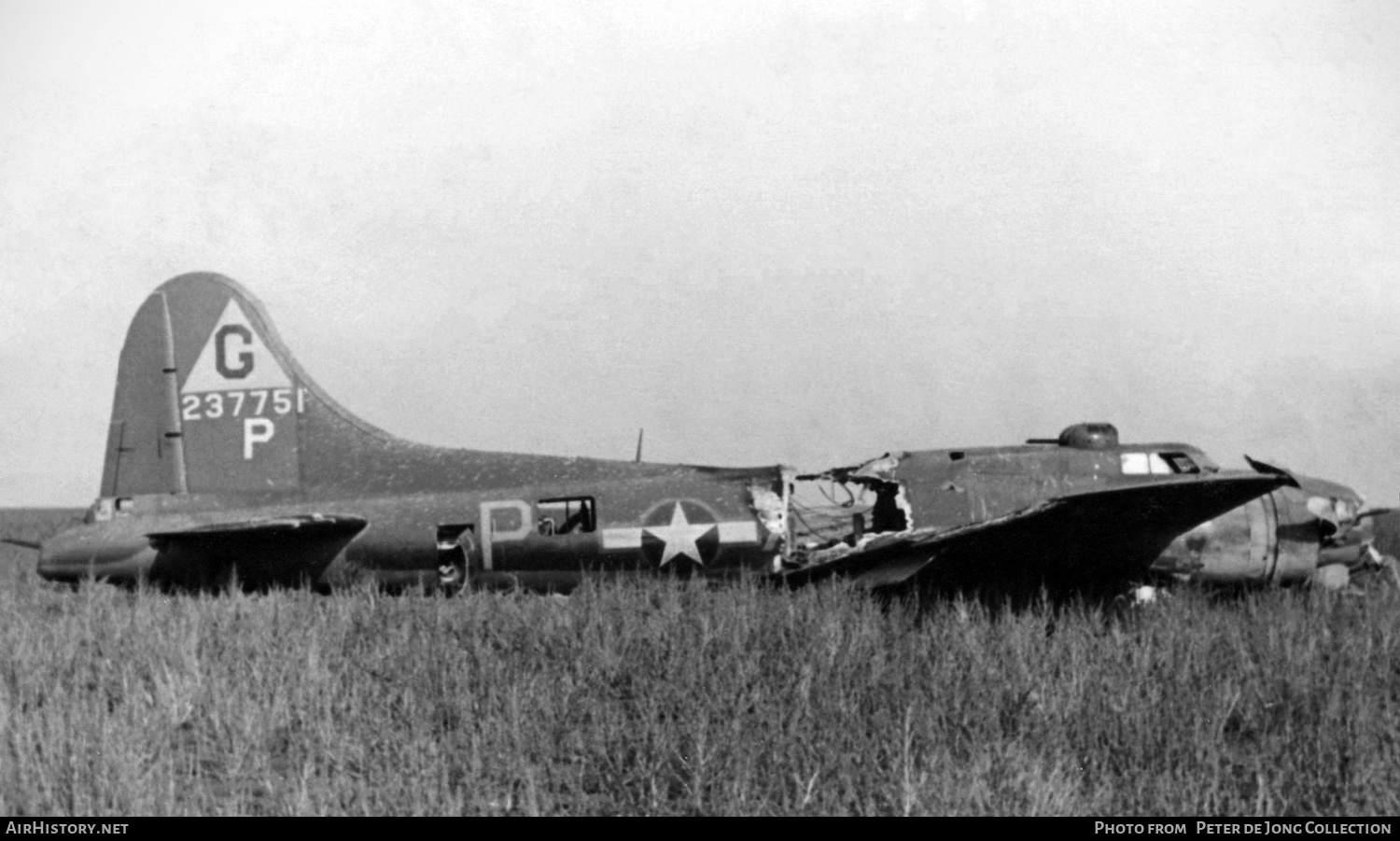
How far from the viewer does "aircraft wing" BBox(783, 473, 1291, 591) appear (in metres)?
8.93

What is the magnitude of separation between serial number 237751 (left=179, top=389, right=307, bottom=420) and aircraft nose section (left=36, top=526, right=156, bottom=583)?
1431 millimetres

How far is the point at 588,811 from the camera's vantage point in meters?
5.30

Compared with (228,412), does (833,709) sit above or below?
below

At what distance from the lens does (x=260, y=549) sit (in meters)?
11.5

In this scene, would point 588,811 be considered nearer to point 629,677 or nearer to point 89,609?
point 629,677

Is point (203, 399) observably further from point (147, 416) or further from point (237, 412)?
point (147, 416)

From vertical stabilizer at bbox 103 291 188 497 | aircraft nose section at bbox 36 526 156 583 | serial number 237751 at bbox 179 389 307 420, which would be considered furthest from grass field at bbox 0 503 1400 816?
serial number 237751 at bbox 179 389 307 420

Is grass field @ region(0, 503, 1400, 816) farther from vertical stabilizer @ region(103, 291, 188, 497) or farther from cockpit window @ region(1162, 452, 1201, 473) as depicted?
vertical stabilizer @ region(103, 291, 188, 497)

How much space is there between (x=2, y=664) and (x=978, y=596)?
7009 mm

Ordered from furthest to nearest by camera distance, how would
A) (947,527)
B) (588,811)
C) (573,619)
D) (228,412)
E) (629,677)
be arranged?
1. (228,412)
2. (947,527)
3. (573,619)
4. (629,677)
5. (588,811)

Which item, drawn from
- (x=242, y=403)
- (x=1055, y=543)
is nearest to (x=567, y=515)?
(x=242, y=403)

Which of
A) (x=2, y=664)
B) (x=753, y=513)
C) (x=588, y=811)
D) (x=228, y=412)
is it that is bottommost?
(x=588, y=811)

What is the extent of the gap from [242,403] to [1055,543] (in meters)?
Result: 8.05

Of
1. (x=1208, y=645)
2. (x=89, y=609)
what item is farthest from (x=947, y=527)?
(x=89, y=609)
